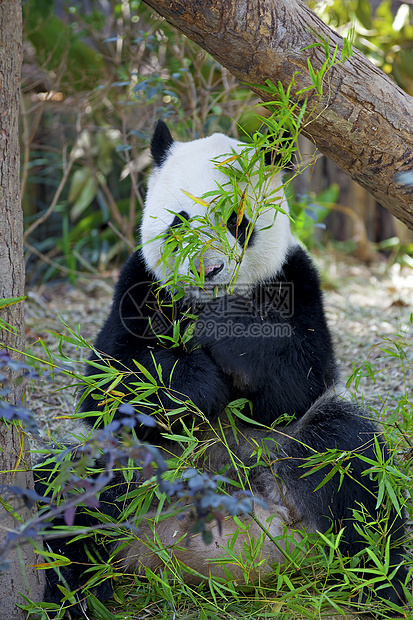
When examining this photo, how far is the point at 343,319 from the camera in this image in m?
4.83

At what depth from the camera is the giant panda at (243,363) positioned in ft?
7.36

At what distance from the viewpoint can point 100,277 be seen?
5926 mm

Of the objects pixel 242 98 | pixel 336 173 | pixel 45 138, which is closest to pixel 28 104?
pixel 45 138

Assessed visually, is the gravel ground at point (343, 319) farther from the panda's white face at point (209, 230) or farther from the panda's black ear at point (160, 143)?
the panda's black ear at point (160, 143)

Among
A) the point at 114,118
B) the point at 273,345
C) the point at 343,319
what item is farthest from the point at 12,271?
the point at 114,118

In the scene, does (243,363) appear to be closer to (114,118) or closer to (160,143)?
(160,143)

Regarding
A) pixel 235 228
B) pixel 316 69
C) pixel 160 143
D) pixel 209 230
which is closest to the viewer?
pixel 316 69

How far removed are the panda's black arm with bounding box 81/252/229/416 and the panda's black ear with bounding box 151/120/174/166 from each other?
1.68 feet

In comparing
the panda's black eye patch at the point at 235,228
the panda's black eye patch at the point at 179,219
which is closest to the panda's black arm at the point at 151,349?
the panda's black eye patch at the point at 179,219

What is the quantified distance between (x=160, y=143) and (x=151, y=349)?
1.07 m

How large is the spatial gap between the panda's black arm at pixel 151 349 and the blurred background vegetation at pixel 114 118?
191 centimetres

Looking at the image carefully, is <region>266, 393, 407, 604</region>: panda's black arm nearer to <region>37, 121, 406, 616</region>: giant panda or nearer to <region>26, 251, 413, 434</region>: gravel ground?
<region>37, 121, 406, 616</region>: giant panda

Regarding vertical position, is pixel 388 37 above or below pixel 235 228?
above

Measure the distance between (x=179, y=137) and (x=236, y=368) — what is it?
2.72 m
